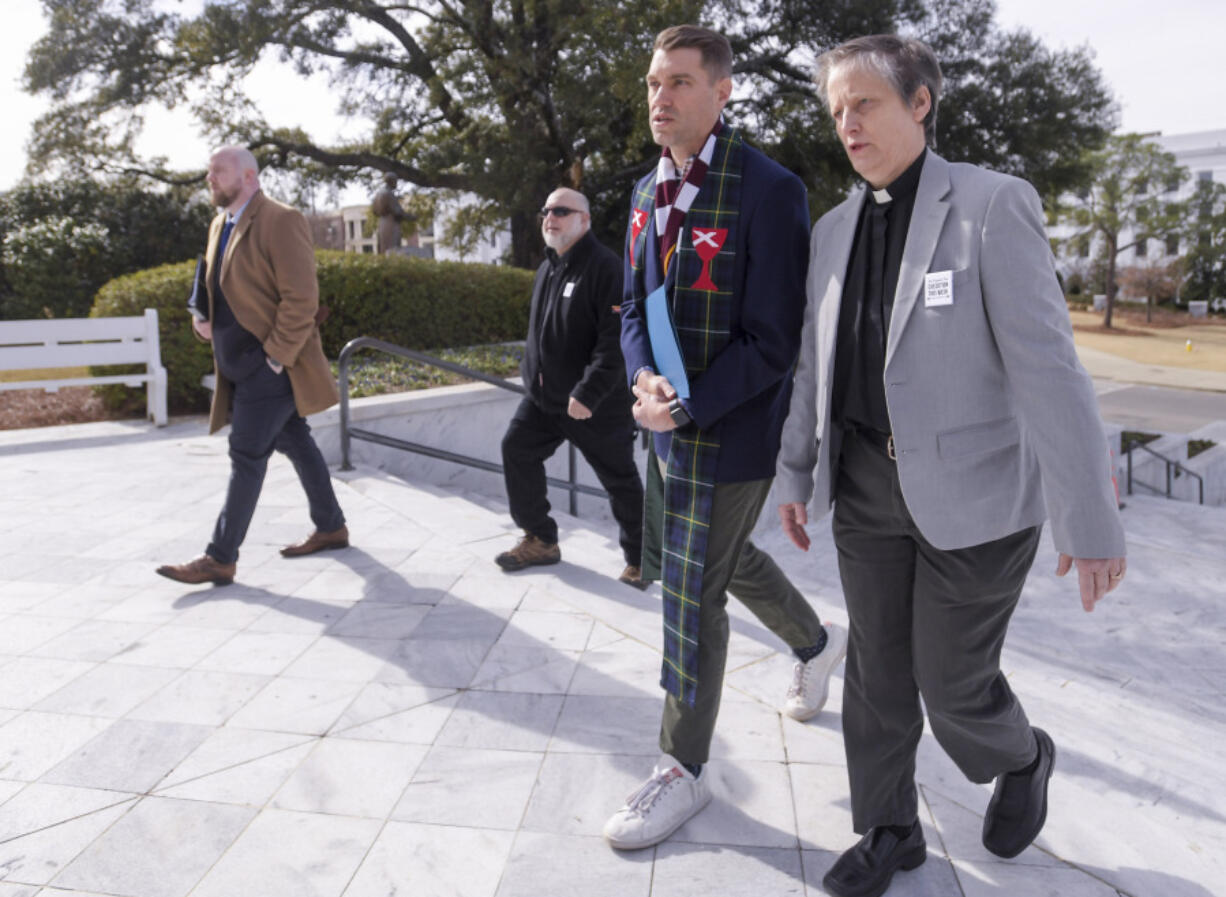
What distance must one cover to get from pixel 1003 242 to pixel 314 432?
5.79m

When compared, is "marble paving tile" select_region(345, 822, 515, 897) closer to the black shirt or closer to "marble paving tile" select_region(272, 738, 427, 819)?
"marble paving tile" select_region(272, 738, 427, 819)

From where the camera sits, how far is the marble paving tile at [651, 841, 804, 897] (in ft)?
7.29

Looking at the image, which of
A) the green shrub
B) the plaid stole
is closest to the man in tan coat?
the plaid stole

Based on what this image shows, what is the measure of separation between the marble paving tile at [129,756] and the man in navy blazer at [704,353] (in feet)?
4.44

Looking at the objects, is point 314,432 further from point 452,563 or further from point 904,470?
point 904,470

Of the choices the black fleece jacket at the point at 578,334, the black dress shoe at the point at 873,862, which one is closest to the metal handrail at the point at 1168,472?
the black fleece jacket at the point at 578,334

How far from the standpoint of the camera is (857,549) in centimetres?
221

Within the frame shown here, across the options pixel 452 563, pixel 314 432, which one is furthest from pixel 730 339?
pixel 314 432

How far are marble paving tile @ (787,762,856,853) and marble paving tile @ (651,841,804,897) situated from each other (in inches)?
4.1

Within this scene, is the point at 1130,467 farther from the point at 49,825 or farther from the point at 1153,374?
the point at 1153,374

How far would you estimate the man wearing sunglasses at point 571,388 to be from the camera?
13.8 ft

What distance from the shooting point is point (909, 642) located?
2215 mm

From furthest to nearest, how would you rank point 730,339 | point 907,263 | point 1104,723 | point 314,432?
point 314,432, point 1104,723, point 730,339, point 907,263

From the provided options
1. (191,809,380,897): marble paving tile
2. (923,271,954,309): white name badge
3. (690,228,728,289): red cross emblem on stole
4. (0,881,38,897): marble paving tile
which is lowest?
(0,881,38,897): marble paving tile
